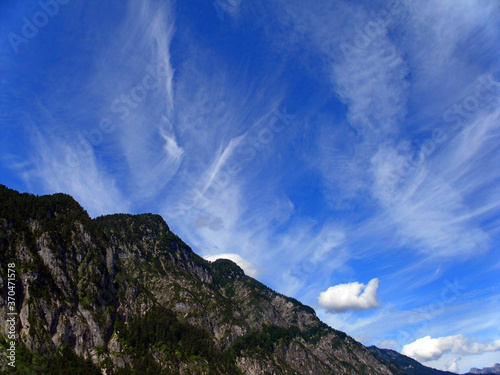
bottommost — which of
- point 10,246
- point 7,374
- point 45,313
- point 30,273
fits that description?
point 7,374

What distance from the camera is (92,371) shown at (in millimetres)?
186625

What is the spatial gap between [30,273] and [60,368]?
63777 millimetres

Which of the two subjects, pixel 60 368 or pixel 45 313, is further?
pixel 45 313

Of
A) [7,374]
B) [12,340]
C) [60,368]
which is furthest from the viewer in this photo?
[60,368]

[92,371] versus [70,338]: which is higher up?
[70,338]

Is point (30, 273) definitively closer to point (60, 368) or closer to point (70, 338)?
point (70, 338)

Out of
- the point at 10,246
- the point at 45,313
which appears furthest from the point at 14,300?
the point at 10,246

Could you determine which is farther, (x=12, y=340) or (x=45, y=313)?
(x=45, y=313)

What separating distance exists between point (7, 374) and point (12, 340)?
2513cm

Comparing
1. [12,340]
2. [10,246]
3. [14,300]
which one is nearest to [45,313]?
[14,300]

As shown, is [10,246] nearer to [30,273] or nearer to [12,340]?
[30,273]

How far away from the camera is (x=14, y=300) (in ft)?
570

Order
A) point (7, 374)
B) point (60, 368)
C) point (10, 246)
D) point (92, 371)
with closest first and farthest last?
point (7, 374) → point (60, 368) → point (92, 371) → point (10, 246)

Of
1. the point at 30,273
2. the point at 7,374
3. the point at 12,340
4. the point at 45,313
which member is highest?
the point at 30,273
